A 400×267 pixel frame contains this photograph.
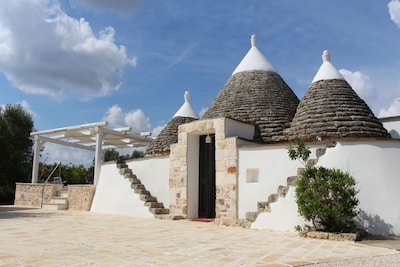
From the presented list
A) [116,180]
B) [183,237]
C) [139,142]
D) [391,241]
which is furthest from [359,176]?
[139,142]

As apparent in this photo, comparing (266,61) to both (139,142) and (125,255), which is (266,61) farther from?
Result: (125,255)

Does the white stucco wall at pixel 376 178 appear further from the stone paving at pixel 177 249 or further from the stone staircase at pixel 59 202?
the stone staircase at pixel 59 202

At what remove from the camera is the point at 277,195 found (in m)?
9.48

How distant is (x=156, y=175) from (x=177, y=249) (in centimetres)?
786

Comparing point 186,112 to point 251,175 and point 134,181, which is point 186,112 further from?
point 251,175

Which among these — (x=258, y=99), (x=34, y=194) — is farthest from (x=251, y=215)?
(x=34, y=194)

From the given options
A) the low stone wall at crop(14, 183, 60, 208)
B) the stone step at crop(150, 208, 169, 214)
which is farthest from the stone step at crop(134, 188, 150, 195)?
the low stone wall at crop(14, 183, 60, 208)

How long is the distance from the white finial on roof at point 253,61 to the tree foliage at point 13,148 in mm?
16883

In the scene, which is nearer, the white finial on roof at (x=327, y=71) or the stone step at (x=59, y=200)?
the white finial on roof at (x=327, y=71)

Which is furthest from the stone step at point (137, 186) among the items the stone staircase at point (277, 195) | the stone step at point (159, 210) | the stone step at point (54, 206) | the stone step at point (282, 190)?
the stone step at point (282, 190)

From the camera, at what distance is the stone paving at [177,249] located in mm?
5219

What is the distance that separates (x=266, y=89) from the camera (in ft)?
47.6

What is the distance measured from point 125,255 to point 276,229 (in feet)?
15.8

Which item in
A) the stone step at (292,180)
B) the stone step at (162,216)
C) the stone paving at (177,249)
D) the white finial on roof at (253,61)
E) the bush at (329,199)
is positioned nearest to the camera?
the stone paving at (177,249)
